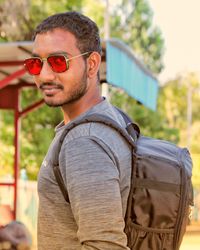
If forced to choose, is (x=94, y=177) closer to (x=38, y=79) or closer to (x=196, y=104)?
(x=38, y=79)

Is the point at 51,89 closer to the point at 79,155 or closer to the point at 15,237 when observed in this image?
the point at 79,155

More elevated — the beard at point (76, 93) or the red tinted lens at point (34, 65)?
the red tinted lens at point (34, 65)

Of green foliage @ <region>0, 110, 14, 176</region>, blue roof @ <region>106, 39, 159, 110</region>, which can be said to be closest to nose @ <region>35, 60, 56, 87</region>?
blue roof @ <region>106, 39, 159, 110</region>

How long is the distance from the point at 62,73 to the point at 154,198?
0.50 metres

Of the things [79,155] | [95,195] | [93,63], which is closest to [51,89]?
[93,63]

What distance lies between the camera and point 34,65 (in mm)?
2244

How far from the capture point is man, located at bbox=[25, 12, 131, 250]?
6.49 feet

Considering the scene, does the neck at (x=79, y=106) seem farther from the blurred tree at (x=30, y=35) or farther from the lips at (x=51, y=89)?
the blurred tree at (x=30, y=35)

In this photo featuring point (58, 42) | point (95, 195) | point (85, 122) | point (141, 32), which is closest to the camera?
point (95, 195)

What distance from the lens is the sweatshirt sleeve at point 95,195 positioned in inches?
77.7

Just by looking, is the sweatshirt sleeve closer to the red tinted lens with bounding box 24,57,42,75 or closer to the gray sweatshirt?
the gray sweatshirt

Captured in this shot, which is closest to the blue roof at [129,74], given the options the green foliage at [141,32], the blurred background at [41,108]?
the blurred background at [41,108]

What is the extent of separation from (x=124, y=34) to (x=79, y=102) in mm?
41430

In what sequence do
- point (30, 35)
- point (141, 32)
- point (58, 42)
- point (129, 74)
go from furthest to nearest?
point (141, 32)
point (30, 35)
point (129, 74)
point (58, 42)
